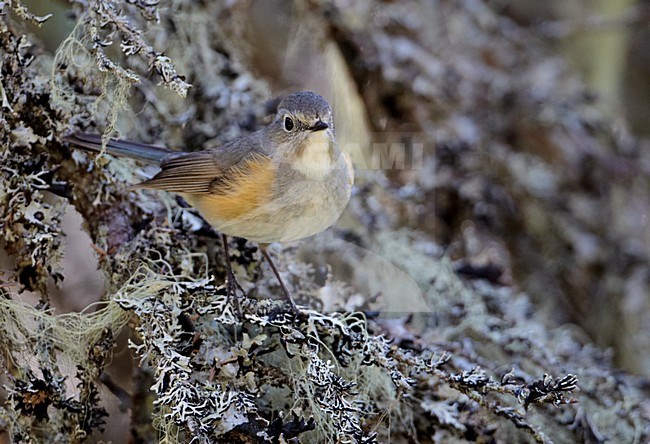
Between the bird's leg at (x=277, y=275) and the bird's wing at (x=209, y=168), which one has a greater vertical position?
the bird's wing at (x=209, y=168)

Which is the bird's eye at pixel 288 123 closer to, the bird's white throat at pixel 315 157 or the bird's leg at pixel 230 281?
the bird's white throat at pixel 315 157

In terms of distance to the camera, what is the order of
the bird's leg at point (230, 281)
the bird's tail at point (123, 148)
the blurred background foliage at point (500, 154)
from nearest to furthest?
the bird's leg at point (230, 281), the bird's tail at point (123, 148), the blurred background foliage at point (500, 154)

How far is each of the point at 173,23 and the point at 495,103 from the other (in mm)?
2386

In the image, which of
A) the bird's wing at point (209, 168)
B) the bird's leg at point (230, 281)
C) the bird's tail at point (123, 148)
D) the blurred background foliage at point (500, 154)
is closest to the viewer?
the bird's leg at point (230, 281)

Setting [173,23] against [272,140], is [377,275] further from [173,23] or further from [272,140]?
[173,23]

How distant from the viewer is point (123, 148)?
102 inches

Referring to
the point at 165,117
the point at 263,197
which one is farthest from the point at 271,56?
the point at 263,197

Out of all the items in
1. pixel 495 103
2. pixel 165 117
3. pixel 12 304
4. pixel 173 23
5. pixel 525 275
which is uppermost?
pixel 173 23

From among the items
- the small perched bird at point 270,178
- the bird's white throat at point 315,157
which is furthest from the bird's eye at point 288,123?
the bird's white throat at point 315,157

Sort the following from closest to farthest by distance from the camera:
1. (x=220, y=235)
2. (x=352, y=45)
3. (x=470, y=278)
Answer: (x=220, y=235) → (x=470, y=278) → (x=352, y=45)

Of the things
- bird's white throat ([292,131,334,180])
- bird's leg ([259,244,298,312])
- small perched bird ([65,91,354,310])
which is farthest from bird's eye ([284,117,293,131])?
bird's leg ([259,244,298,312])

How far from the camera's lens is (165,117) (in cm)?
311

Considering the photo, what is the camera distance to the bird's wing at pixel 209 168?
2.57m

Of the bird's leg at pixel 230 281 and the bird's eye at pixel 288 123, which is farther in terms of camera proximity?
the bird's eye at pixel 288 123
